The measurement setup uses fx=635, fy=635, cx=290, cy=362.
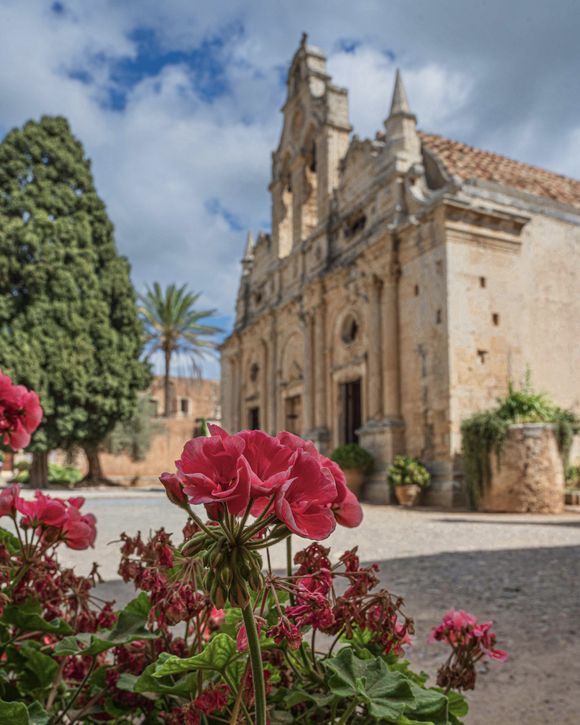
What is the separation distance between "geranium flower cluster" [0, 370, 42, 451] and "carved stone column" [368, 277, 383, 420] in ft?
47.7

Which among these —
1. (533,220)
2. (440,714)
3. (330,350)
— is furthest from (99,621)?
(330,350)

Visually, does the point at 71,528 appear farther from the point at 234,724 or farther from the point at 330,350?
the point at 330,350

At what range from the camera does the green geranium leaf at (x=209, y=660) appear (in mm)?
917

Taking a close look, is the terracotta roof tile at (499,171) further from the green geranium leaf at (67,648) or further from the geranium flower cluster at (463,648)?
the green geranium leaf at (67,648)

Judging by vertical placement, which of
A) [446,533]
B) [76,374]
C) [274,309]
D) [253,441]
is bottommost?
[446,533]

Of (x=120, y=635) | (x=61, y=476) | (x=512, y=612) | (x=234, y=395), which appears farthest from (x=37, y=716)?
(x=61, y=476)

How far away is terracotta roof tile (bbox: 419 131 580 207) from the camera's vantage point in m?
15.9

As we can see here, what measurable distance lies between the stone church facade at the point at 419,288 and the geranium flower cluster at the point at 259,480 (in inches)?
516

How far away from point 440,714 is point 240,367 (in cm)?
2467

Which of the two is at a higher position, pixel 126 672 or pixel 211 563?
pixel 211 563

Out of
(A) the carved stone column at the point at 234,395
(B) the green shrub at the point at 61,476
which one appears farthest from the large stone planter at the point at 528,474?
(B) the green shrub at the point at 61,476

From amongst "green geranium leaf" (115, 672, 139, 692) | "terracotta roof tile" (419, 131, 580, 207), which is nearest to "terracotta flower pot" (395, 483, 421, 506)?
"terracotta roof tile" (419, 131, 580, 207)

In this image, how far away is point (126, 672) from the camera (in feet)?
4.30

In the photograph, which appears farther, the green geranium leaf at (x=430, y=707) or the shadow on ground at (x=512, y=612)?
the shadow on ground at (x=512, y=612)
